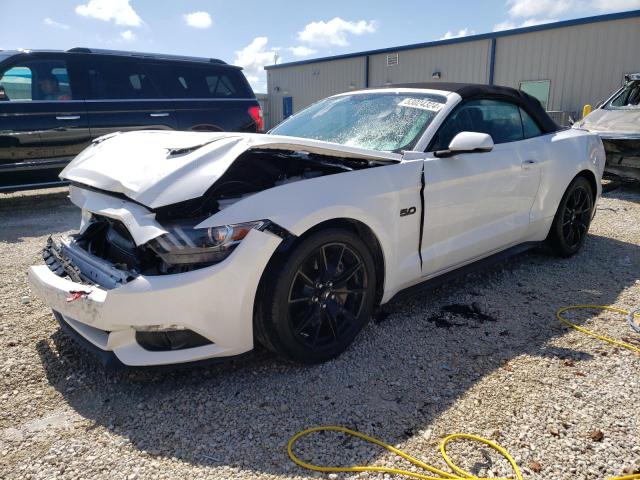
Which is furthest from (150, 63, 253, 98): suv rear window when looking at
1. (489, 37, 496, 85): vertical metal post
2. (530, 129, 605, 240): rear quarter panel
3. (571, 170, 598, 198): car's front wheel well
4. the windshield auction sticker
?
(489, 37, 496, 85): vertical metal post

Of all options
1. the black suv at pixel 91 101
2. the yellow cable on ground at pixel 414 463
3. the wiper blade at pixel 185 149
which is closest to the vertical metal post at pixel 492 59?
the black suv at pixel 91 101

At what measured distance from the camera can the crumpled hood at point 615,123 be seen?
808cm

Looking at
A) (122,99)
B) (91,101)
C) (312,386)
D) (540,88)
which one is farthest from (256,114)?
(540,88)

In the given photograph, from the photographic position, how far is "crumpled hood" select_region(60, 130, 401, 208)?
237 cm

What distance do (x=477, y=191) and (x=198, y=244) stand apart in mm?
2052

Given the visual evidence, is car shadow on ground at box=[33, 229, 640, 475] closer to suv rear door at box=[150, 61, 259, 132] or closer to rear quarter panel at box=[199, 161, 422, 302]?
rear quarter panel at box=[199, 161, 422, 302]

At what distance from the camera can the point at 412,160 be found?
3.07 meters

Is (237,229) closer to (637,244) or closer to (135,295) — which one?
(135,295)

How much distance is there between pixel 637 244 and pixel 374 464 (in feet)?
15.1

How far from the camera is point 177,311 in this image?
227 centimetres

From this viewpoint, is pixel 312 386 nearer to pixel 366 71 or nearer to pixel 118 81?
pixel 118 81

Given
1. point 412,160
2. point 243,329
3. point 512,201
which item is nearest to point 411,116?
point 412,160

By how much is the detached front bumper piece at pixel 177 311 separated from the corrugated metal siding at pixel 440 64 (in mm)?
15546

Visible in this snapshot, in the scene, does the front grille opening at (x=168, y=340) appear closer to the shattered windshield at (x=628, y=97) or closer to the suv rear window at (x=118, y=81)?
the suv rear window at (x=118, y=81)
